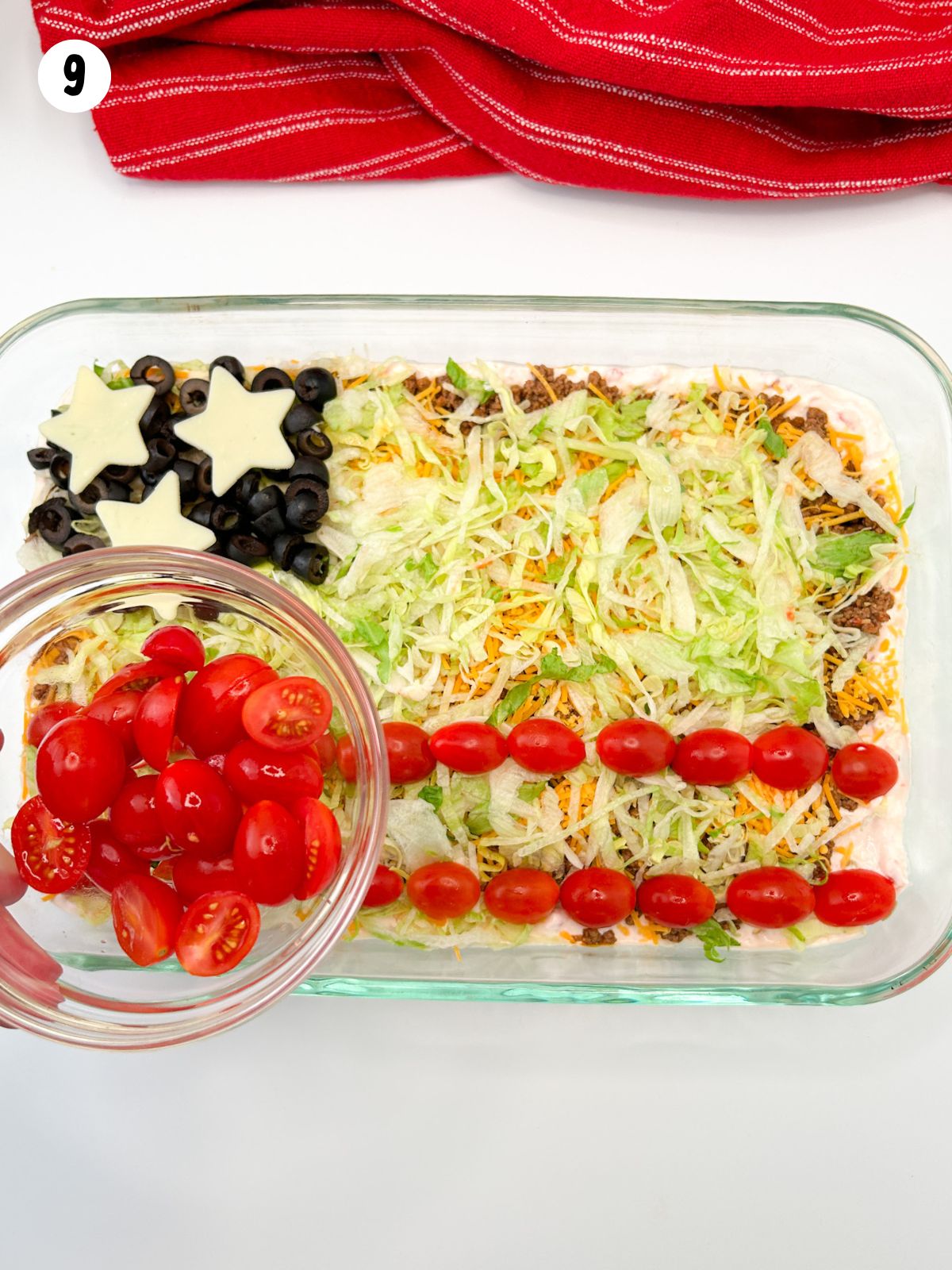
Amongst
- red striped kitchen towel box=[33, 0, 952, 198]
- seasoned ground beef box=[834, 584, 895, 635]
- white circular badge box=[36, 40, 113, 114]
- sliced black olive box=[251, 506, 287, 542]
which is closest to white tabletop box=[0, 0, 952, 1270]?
seasoned ground beef box=[834, 584, 895, 635]

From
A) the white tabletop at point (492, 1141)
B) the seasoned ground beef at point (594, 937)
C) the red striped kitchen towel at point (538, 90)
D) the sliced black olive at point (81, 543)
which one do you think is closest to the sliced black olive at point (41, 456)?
the sliced black olive at point (81, 543)

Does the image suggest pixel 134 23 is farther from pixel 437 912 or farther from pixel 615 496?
pixel 437 912

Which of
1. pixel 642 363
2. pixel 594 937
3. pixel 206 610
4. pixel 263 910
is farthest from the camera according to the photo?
pixel 642 363

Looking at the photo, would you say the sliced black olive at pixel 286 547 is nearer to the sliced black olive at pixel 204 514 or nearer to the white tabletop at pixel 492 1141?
the sliced black olive at pixel 204 514

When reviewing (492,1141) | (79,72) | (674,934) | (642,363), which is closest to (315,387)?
(642,363)

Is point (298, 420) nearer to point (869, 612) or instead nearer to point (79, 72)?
point (79, 72)

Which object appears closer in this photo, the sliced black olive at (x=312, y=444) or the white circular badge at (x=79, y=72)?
the sliced black olive at (x=312, y=444)

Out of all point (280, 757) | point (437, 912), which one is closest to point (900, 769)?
point (437, 912)
